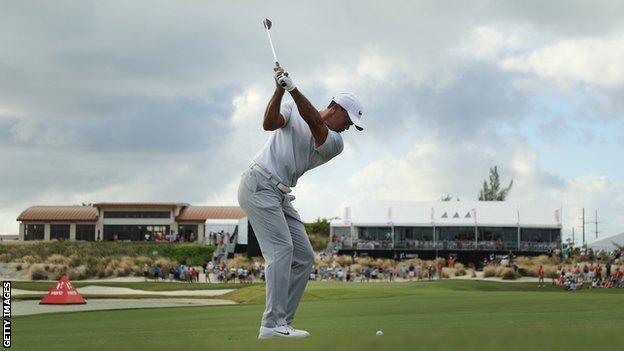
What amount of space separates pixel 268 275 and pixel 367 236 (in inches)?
3015

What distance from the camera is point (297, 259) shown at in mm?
8758

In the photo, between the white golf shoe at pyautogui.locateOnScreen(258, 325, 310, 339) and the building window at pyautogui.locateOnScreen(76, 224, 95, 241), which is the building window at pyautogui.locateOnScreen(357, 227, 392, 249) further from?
the white golf shoe at pyautogui.locateOnScreen(258, 325, 310, 339)

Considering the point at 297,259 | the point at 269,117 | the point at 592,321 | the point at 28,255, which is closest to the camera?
the point at 269,117

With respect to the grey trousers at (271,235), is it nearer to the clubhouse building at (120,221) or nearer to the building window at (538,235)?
the building window at (538,235)

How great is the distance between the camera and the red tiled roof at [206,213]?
338ft

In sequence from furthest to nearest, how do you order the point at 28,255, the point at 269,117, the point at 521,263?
1. the point at 28,255
2. the point at 521,263
3. the point at 269,117

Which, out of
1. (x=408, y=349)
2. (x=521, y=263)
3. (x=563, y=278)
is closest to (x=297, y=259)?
(x=408, y=349)

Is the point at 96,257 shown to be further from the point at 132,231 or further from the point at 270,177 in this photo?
the point at 270,177

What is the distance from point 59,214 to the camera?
10606 centimetres

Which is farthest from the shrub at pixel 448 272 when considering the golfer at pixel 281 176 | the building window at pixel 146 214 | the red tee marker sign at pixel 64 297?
the golfer at pixel 281 176

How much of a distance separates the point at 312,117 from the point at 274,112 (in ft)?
1.12

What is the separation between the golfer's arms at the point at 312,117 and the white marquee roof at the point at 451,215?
75.1 metres

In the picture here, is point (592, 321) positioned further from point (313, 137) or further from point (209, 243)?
point (209, 243)

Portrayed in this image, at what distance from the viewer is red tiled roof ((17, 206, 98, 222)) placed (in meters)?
105
